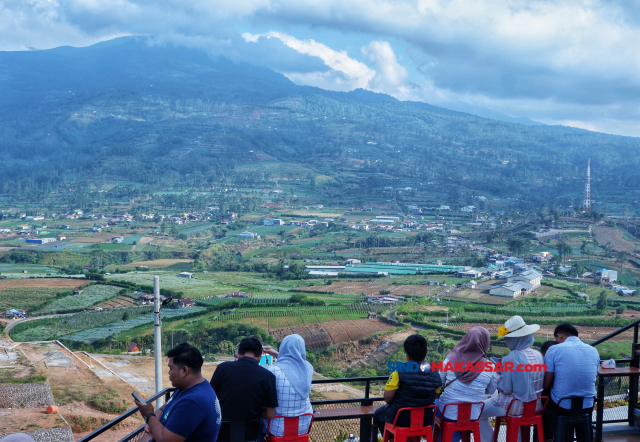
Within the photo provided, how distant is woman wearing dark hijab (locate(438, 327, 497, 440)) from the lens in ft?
8.45

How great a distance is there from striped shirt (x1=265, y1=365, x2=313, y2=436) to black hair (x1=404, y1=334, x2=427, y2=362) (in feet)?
1.74

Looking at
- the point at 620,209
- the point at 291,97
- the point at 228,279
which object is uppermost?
the point at 291,97

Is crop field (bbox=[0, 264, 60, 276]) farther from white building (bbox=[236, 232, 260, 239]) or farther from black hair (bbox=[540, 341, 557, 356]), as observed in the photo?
black hair (bbox=[540, 341, 557, 356])

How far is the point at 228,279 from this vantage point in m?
36.5

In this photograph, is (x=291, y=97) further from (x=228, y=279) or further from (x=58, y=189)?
(x=228, y=279)

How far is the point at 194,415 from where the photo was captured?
1.94 metres

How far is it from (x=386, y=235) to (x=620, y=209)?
94.0 feet

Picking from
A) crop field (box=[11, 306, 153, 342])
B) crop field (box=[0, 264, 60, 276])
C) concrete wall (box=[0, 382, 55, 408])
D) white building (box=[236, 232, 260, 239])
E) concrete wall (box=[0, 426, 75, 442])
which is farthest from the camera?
white building (box=[236, 232, 260, 239])

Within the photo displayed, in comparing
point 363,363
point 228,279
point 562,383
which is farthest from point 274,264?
point 562,383

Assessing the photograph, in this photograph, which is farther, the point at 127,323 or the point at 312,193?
the point at 312,193

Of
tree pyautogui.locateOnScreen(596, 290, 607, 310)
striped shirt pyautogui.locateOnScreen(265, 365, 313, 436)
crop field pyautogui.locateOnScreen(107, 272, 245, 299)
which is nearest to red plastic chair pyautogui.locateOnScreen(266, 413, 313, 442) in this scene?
striped shirt pyautogui.locateOnScreen(265, 365, 313, 436)

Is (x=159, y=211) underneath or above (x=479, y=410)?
underneath

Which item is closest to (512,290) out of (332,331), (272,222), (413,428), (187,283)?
(332,331)

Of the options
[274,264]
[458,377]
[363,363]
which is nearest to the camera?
[458,377]
